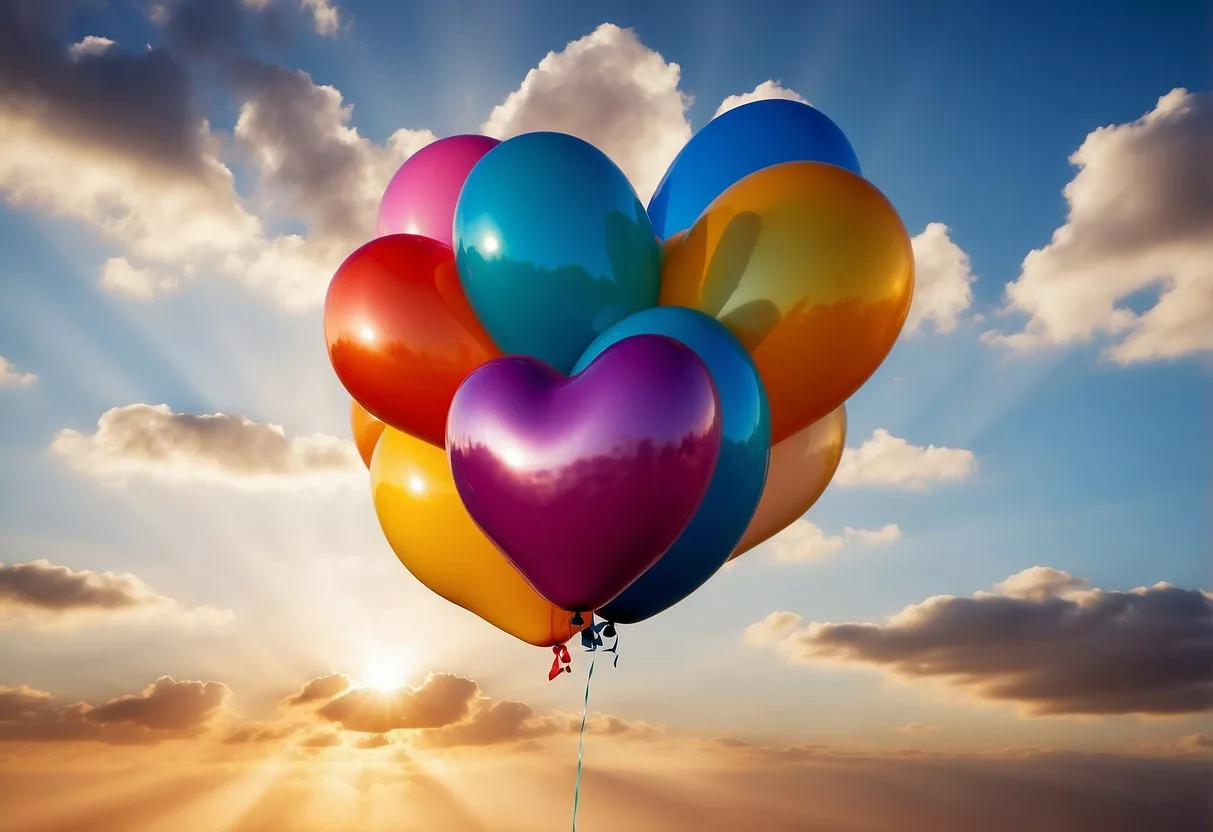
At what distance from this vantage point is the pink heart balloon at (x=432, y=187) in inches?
331

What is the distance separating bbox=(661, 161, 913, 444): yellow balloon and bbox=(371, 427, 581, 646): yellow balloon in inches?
97.2

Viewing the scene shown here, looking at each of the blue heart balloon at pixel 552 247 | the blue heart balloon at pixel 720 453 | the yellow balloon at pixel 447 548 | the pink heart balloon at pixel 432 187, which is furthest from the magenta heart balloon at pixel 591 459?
the pink heart balloon at pixel 432 187

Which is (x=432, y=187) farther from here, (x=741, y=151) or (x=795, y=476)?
(x=795, y=476)

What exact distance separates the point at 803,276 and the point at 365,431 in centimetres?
455

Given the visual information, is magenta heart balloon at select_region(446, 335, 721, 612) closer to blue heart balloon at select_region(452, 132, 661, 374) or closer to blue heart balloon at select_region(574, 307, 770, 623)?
blue heart balloon at select_region(574, 307, 770, 623)

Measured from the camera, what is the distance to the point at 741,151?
8070 millimetres

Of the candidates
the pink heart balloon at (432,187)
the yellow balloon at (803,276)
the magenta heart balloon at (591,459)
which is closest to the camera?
the magenta heart balloon at (591,459)

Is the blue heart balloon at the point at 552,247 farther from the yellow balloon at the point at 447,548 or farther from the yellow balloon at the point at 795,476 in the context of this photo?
the yellow balloon at the point at 795,476

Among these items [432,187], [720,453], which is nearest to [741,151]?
[432,187]

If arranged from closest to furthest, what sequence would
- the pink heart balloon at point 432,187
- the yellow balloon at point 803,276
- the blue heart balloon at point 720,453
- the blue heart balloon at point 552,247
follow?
the blue heart balloon at point 720,453 → the yellow balloon at point 803,276 → the blue heart balloon at point 552,247 → the pink heart balloon at point 432,187

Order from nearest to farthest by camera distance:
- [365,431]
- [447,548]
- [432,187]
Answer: [447,548] → [432,187] → [365,431]

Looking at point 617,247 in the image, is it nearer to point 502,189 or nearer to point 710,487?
point 502,189

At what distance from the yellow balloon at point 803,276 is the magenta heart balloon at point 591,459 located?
41.1 inches

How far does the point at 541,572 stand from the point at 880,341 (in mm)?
2894
